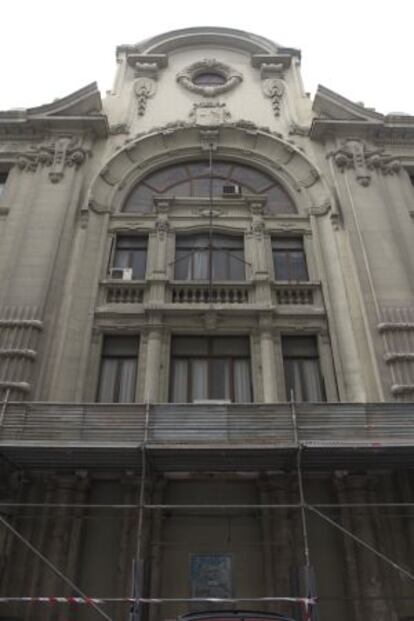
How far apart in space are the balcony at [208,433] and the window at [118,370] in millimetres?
2763

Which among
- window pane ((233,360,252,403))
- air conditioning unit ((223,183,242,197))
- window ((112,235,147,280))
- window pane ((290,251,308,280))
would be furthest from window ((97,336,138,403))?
air conditioning unit ((223,183,242,197))

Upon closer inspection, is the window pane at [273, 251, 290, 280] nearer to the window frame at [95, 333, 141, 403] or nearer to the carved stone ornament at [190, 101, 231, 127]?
the window frame at [95, 333, 141, 403]

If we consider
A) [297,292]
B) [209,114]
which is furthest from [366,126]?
[297,292]

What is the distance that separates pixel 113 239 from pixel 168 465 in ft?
28.9

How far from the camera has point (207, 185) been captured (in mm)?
18625

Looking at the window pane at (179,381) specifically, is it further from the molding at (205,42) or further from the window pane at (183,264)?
the molding at (205,42)

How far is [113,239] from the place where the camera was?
16.8 meters

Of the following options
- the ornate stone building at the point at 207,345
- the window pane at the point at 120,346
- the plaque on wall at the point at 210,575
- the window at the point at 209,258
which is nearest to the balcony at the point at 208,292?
the ornate stone building at the point at 207,345

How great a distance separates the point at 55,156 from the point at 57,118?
6.46 ft

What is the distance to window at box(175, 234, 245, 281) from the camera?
1603 cm

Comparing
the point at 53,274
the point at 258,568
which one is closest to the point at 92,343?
the point at 53,274

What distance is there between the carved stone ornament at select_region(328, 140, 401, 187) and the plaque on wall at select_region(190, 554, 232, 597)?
13.5m

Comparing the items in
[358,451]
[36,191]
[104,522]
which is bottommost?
[104,522]

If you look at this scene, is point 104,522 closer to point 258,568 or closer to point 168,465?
point 168,465
